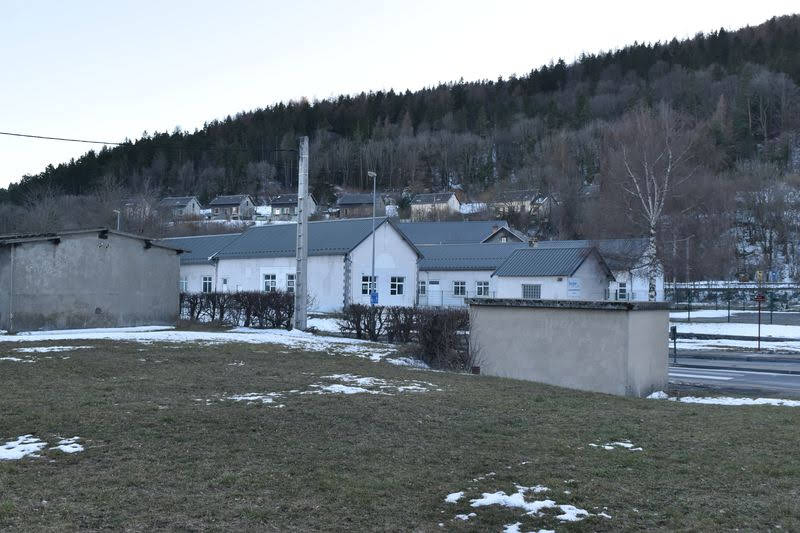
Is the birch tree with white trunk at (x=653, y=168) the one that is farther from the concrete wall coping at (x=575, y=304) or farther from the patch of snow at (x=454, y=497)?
the patch of snow at (x=454, y=497)

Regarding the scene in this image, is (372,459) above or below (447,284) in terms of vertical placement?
below

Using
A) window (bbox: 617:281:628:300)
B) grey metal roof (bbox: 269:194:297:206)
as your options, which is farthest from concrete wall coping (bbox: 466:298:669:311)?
grey metal roof (bbox: 269:194:297:206)

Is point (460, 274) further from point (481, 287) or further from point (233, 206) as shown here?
point (233, 206)

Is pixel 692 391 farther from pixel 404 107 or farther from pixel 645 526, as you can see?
pixel 404 107

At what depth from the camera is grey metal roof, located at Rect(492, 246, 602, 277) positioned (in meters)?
42.1

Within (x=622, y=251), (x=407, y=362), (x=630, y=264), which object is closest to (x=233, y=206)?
(x=622, y=251)

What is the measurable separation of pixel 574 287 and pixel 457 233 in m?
29.0

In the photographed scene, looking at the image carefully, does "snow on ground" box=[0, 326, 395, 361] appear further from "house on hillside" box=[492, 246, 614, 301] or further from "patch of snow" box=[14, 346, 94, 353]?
"house on hillside" box=[492, 246, 614, 301]

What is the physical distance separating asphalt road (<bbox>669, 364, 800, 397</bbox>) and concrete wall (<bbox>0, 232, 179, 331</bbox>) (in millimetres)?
17954

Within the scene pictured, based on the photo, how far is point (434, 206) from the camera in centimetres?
11319

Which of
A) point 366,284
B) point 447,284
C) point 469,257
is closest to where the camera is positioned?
point 366,284

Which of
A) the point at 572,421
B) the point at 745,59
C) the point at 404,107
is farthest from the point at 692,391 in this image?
the point at 404,107

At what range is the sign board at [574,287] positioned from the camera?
41656 millimetres

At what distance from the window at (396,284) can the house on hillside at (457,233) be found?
19.2 meters
